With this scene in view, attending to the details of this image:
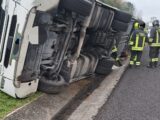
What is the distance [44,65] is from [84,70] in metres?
2.01

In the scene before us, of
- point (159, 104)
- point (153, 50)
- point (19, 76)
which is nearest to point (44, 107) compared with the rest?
point (19, 76)

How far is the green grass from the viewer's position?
213 inches

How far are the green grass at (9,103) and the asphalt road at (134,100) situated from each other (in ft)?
3.58

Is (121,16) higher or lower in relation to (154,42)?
higher

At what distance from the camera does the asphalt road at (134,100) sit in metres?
6.41

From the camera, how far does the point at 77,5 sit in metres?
6.37

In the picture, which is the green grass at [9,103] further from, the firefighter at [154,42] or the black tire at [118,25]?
the firefighter at [154,42]

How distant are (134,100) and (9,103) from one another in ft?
9.20

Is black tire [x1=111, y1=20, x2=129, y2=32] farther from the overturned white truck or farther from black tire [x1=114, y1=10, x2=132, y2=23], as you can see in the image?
the overturned white truck

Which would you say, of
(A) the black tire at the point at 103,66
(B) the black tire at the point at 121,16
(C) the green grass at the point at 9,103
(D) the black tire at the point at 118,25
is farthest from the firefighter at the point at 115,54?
(C) the green grass at the point at 9,103

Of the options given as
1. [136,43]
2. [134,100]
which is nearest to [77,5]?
[134,100]

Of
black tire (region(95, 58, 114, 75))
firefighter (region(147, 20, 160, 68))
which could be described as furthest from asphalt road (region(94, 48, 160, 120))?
firefighter (region(147, 20, 160, 68))

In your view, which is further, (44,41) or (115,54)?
(115,54)

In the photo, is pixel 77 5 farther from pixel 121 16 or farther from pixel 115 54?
pixel 115 54
